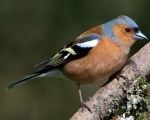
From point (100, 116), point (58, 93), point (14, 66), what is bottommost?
point (58, 93)

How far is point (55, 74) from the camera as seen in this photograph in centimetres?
642

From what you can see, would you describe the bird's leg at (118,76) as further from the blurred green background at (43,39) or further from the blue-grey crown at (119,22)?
the blurred green background at (43,39)

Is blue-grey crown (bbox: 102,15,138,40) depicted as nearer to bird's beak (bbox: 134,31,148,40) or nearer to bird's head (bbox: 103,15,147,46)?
bird's head (bbox: 103,15,147,46)

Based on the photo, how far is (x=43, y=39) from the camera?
9781mm

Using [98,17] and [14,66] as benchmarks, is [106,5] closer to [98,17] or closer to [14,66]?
[98,17]

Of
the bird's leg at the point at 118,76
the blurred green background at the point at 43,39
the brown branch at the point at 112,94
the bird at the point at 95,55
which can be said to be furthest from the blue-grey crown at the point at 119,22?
the blurred green background at the point at 43,39

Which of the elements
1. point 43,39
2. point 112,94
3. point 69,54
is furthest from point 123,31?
point 43,39

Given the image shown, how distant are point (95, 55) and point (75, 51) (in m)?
0.31

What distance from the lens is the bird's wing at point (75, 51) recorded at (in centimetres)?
617

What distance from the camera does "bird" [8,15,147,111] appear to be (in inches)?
237

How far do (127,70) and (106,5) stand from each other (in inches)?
150

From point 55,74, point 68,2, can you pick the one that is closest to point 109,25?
point 55,74

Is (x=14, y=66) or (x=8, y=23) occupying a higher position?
(x=8, y=23)

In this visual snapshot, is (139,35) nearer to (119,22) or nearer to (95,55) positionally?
(119,22)
